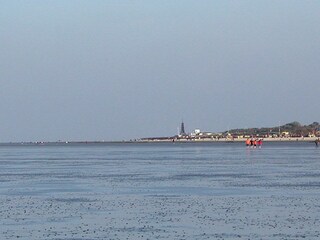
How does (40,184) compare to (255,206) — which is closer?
(255,206)

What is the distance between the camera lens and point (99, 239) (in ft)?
89.8

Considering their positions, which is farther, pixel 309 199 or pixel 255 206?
pixel 309 199

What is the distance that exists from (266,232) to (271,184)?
22901 millimetres

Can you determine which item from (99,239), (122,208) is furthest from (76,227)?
(122,208)

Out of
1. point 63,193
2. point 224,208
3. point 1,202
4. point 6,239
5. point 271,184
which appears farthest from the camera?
point 271,184

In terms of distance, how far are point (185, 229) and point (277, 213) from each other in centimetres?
595

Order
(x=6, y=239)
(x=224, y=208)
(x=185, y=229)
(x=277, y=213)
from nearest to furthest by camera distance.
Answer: (x=6, y=239) < (x=185, y=229) < (x=277, y=213) < (x=224, y=208)

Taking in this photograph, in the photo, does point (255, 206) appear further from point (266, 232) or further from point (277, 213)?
point (266, 232)

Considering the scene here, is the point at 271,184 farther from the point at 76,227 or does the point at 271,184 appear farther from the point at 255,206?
the point at 76,227

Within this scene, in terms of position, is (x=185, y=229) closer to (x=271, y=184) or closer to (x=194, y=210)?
(x=194, y=210)

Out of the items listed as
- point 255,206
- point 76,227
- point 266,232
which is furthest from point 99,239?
point 255,206

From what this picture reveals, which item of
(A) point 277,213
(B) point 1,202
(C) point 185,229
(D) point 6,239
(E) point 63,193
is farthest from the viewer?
(E) point 63,193

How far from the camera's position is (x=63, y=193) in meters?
45.4

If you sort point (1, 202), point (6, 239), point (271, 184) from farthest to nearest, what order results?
point (271, 184), point (1, 202), point (6, 239)
